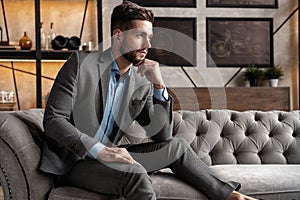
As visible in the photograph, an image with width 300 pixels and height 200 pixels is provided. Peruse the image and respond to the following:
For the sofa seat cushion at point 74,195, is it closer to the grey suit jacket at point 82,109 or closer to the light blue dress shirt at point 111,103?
the grey suit jacket at point 82,109

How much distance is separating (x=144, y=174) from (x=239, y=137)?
1.15 meters

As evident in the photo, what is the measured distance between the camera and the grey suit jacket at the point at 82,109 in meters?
2.54

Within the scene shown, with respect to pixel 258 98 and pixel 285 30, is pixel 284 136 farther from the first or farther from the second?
pixel 285 30

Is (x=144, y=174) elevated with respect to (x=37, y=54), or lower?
lower

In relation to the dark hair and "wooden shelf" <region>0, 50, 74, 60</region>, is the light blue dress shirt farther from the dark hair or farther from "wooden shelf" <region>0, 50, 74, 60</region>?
"wooden shelf" <region>0, 50, 74, 60</region>

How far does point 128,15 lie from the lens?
2793 mm

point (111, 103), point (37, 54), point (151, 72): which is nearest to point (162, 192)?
Result: point (111, 103)

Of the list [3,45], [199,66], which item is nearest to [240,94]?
[199,66]

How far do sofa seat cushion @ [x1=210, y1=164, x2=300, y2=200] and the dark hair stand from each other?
0.87 m

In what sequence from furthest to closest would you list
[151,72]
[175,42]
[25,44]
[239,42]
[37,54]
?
[239,42] < [175,42] < [25,44] < [37,54] < [151,72]

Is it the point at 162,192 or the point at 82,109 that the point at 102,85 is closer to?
the point at 82,109

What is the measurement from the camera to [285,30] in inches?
261

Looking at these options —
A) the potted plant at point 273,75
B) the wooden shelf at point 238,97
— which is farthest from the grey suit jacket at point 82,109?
the potted plant at point 273,75

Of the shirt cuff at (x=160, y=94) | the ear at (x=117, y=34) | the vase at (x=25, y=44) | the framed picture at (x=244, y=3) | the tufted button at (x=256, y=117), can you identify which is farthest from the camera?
the framed picture at (x=244, y=3)
